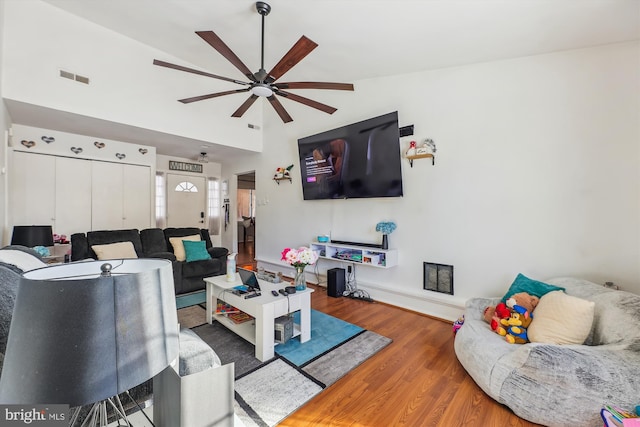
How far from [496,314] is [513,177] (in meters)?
1.38

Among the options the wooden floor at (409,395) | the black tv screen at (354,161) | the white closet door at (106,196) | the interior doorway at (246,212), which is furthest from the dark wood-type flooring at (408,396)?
the interior doorway at (246,212)

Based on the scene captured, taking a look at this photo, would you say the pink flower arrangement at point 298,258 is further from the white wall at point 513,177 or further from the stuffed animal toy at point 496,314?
the stuffed animal toy at point 496,314

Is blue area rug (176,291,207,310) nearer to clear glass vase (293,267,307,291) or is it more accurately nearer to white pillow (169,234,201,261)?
white pillow (169,234,201,261)

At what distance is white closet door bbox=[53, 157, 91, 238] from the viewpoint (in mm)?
4402

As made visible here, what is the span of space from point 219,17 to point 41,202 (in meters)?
4.11

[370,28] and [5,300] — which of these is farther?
[370,28]

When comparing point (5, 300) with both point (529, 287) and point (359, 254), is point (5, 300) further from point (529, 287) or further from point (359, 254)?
point (529, 287)

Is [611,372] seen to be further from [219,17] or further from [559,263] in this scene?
[219,17]

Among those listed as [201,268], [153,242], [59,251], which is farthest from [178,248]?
[59,251]

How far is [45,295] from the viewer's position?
57 cm

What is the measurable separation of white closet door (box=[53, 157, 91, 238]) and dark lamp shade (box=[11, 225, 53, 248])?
1.25 meters

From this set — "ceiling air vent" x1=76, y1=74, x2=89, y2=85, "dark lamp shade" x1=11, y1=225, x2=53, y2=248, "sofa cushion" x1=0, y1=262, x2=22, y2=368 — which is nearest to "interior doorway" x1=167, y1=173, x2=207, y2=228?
"dark lamp shade" x1=11, y1=225, x2=53, y2=248

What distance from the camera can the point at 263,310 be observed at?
2.29 meters

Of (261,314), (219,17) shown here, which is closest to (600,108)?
(261,314)
